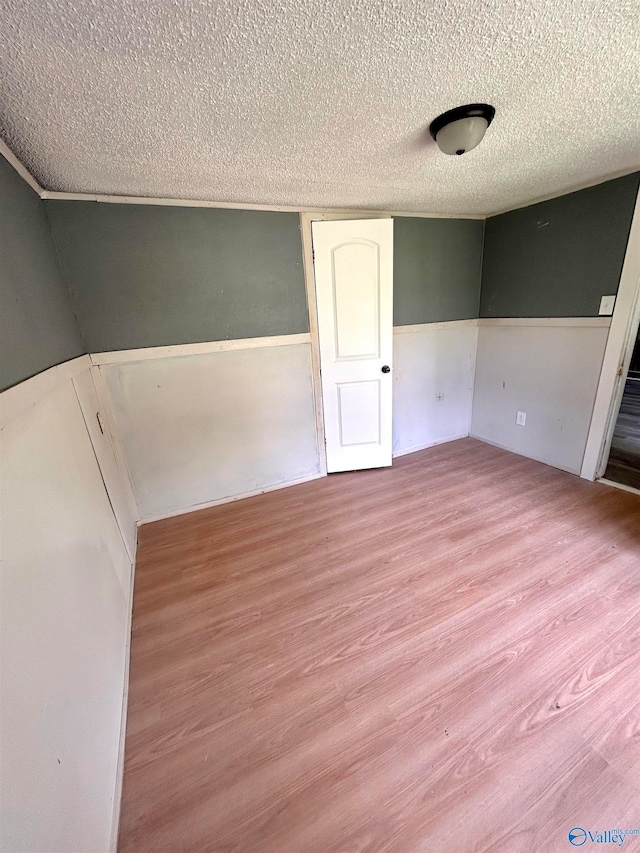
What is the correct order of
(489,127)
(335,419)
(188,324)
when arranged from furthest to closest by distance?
1. (335,419)
2. (188,324)
3. (489,127)

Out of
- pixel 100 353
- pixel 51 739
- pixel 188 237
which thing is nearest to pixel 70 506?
pixel 51 739

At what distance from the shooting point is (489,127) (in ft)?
4.57

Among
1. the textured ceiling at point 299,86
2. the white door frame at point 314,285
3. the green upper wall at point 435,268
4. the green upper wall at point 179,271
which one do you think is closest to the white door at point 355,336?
the white door frame at point 314,285

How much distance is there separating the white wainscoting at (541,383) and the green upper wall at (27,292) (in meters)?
3.22

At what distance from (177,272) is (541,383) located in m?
2.93

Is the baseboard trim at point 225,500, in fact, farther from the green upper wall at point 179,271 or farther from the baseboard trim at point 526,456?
the baseboard trim at point 526,456

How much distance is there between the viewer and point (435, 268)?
9.30ft

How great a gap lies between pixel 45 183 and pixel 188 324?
0.92 meters

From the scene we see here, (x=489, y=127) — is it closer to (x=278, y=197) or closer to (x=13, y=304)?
(x=278, y=197)

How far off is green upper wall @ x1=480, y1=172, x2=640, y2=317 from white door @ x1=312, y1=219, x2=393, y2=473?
117 centimetres

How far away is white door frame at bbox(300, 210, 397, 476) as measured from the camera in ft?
7.57

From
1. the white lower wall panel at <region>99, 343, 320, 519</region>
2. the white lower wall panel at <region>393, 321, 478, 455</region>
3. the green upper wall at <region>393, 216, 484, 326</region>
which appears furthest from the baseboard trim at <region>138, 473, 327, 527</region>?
the green upper wall at <region>393, 216, 484, 326</region>

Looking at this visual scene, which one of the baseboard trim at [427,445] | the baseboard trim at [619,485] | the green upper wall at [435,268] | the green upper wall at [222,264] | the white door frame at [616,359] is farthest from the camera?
the baseboard trim at [427,445]

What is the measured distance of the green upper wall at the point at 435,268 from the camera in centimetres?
269
